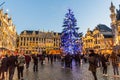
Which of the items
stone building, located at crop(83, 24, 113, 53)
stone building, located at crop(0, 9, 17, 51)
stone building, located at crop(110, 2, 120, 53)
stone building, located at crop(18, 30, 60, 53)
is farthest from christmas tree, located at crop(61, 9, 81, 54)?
stone building, located at crop(18, 30, 60, 53)

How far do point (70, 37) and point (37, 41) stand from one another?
93515mm

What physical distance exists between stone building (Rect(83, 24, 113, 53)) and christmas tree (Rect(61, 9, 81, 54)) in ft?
152

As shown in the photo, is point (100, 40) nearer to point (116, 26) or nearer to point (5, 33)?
point (116, 26)

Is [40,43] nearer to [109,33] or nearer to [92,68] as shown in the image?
[109,33]

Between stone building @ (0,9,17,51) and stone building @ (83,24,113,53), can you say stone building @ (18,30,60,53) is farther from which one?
stone building @ (0,9,17,51)

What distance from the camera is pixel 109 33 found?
4343 inches

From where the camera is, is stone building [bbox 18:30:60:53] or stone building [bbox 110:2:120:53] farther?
stone building [bbox 18:30:60:53]

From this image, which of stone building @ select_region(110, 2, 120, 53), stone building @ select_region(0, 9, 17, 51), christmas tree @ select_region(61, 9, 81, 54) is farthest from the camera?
stone building @ select_region(110, 2, 120, 53)

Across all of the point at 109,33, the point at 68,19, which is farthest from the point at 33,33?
the point at 68,19

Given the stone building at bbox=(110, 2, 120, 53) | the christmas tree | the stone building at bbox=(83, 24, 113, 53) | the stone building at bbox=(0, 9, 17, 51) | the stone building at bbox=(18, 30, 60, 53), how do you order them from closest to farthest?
the christmas tree
the stone building at bbox=(0, 9, 17, 51)
the stone building at bbox=(110, 2, 120, 53)
the stone building at bbox=(83, 24, 113, 53)
the stone building at bbox=(18, 30, 60, 53)

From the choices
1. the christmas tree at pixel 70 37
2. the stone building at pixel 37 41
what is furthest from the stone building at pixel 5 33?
the stone building at pixel 37 41

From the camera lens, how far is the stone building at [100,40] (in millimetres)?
102188

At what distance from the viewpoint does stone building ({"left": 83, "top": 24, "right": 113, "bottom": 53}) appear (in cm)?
10219

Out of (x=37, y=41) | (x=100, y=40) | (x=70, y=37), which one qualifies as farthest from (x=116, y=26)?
(x=37, y=41)
